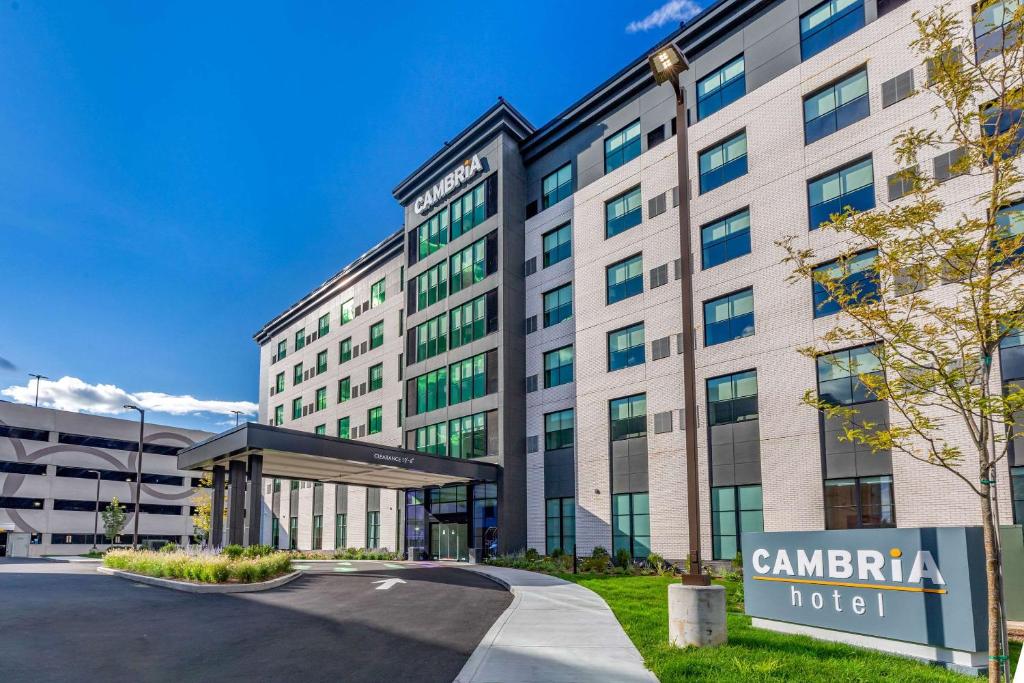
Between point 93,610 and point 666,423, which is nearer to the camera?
point 93,610

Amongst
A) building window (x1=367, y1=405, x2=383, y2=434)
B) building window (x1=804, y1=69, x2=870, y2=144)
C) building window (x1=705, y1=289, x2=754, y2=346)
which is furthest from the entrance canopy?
building window (x1=804, y1=69, x2=870, y2=144)

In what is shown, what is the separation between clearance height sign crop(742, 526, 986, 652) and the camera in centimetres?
1000

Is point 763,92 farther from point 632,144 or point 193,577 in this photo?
point 193,577

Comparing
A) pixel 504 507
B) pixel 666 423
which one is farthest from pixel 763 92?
pixel 504 507

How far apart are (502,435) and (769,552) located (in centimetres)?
2437

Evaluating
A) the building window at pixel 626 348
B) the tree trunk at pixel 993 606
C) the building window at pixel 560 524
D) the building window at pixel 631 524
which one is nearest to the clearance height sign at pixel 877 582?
the tree trunk at pixel 993 606

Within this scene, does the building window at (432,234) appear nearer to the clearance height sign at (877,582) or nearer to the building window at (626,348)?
the building window at (626,348)

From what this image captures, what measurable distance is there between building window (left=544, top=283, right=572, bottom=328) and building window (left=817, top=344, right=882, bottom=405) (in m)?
14.5

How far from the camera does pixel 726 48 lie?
30938 millimetres

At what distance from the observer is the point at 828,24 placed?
27.3 meters

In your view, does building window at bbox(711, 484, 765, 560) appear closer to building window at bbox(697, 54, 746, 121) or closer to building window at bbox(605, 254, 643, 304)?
building window at bbox(605, 254, 643, 304)

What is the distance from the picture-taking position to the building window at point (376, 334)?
53312mm

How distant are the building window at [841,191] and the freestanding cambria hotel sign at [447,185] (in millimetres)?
20272

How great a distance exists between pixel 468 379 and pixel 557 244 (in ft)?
29.6
